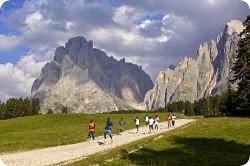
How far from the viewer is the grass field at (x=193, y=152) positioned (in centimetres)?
2317

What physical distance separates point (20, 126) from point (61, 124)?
9.44 meters

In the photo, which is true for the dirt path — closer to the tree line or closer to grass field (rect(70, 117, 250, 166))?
grass field (rect(70, 117, 250, 166))

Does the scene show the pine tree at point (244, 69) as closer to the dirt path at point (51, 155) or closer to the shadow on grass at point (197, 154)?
the dirt path at point (51, 155)

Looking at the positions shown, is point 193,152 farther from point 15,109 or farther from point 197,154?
point 15,109

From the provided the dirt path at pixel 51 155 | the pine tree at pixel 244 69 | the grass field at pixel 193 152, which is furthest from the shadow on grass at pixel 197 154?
the pine tree at pixel 244 69

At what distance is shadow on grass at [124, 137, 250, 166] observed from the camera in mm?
22734

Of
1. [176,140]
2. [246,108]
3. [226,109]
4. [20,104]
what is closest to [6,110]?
[20,104]

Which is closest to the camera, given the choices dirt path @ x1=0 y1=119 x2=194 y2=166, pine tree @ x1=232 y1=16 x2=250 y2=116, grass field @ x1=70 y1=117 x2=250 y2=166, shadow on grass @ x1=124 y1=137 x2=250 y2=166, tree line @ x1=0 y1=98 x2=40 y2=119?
shadow on grass @ x1=124 y1=137 x2=250 y2=166

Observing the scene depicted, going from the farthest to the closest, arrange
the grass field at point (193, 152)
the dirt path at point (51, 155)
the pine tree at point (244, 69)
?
the pine tree at point (244, 69) → the dirt path at point (51, 155) → the grass field at point (193, 152)

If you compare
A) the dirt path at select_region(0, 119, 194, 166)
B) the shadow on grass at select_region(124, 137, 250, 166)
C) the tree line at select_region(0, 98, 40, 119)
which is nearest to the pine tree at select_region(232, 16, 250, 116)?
the dirt path at select_region(0, 119, 194, 166)

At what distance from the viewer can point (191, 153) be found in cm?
2620

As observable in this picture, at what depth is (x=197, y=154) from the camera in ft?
84.0

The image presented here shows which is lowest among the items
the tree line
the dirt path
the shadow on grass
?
the dirt path

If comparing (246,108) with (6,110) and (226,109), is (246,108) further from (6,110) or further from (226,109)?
(6,110)
